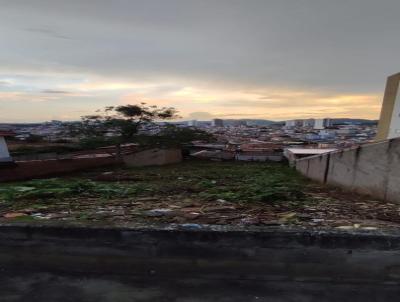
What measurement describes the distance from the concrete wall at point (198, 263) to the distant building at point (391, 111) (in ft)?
36.8

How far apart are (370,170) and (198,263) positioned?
4.90 m

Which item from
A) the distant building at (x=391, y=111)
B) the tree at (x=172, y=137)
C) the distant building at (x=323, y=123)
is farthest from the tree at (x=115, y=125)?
the distant building at (x=323, y=123)

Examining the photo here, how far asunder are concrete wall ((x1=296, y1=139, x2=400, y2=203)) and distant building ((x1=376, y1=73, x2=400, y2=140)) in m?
4.47

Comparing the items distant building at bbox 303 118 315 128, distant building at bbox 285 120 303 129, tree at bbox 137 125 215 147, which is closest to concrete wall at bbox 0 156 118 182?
tree at bbox 137 125 215 147

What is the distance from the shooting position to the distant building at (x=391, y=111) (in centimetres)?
1211

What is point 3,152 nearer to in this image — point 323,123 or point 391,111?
point 391,111

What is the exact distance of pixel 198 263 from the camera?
7.09 feet

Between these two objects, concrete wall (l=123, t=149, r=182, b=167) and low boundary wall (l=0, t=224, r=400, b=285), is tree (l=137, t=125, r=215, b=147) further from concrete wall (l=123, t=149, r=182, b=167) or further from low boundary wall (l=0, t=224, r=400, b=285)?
low boundary wall (l=0, t=224, r=400, b=285)

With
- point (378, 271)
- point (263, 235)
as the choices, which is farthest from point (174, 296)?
point (378, 271)

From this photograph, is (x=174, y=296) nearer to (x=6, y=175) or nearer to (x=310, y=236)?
(x=310, y=236)

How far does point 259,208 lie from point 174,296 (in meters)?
1.82

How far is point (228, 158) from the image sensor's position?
2933 cm

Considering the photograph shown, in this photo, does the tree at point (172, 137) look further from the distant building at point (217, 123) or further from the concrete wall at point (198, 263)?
the distant building at point (217, 123)

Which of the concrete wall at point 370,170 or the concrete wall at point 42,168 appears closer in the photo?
the concrete wall at point 370,170
